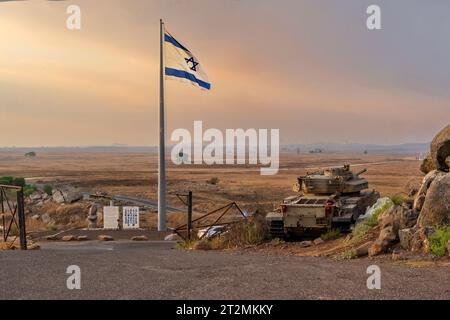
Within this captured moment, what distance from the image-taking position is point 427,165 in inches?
588

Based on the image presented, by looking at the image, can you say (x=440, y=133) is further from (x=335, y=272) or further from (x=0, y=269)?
(x=0, y=269)

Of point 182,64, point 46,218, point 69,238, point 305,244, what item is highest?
point 182,64

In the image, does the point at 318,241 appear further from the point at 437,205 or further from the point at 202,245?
the point at 437,205

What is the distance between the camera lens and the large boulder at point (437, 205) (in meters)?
11.9

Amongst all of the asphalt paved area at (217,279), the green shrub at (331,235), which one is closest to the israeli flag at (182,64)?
the green shrub at (331,235)

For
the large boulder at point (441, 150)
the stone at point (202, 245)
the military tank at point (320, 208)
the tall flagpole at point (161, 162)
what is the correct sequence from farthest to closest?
1. the tall flagpole at point (161, 162)
2. the military tank at point (320, 208)
3. the stone at point (202, 245)
4. the large boulder at point (441, 150)

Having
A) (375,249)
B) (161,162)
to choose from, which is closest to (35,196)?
(161,162)

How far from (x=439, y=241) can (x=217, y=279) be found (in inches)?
197

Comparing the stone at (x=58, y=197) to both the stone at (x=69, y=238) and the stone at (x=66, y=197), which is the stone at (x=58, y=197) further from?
the stone at (x=69, y=238)

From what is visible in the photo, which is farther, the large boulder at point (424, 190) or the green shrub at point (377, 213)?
the green shrub at point (377, 213)

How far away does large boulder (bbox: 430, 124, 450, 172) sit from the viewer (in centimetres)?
1359

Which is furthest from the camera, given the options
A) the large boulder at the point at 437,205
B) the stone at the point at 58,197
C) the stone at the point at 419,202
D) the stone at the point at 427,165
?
the stone at the point at 58,197

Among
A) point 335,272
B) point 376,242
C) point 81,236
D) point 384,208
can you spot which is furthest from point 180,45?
point 335,272

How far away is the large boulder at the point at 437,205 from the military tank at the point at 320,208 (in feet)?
10.4
